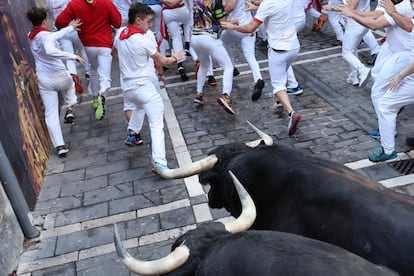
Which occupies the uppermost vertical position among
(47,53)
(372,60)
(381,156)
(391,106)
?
(47,53)

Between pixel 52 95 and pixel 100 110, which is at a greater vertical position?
pixel 52 95

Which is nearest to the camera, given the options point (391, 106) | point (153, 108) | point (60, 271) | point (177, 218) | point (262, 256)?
point (262, 256)

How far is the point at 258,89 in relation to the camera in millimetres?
8359

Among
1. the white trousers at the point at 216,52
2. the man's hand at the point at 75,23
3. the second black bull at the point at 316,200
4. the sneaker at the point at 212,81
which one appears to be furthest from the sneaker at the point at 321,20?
the second black bull at the point at 316,200

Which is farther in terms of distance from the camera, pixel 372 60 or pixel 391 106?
pixel 372 60

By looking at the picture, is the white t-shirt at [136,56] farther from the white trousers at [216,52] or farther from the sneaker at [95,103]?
the sneaker at [95,103]

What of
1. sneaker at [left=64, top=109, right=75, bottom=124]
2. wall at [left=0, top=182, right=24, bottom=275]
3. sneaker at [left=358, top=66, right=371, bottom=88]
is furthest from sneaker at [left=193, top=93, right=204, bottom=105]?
wall at [left=0, top=182, right=24, bottom=275]

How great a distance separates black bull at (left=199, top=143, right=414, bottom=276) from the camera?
2.94 meters

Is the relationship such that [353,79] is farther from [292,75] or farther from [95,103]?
[95,103]

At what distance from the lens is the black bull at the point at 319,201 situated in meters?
2.94

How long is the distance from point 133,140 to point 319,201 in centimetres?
454

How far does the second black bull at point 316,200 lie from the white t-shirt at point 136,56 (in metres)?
2.65

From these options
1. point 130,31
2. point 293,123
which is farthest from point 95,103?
point 293,123

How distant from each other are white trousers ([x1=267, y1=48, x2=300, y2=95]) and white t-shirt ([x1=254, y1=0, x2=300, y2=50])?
0.09 metres
